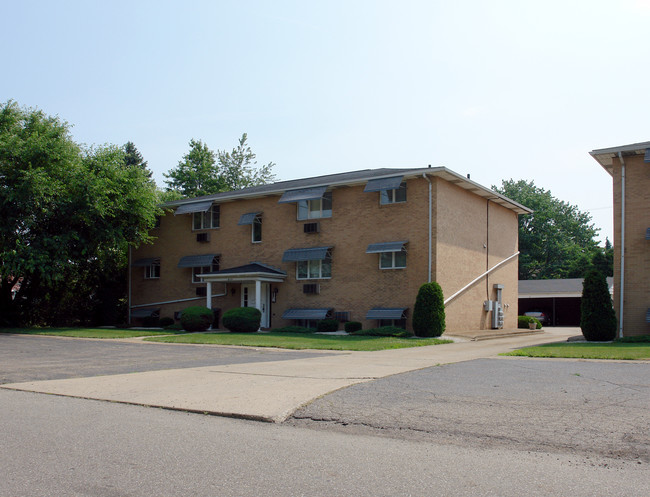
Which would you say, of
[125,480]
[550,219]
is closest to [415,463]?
[125,480]

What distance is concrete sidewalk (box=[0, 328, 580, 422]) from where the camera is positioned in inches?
314

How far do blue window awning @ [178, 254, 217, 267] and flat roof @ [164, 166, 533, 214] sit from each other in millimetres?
2861

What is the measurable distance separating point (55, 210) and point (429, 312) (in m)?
17.5

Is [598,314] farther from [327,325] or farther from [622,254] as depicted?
[327,325]

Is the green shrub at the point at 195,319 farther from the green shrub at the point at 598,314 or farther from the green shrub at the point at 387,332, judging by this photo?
the green shrub at the point at 598,314

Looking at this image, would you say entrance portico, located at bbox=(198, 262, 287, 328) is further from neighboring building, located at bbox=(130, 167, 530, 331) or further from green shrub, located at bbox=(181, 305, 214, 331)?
green shrub, located at bbox=(181, 305, 214, 331)

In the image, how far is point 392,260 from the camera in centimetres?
2572

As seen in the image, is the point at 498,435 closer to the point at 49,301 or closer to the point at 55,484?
the point at 55,484

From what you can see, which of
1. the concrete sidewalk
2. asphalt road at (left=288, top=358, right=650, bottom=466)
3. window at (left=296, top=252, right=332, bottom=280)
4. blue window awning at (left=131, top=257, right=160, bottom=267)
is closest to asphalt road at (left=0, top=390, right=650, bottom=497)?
asphalt road at (left=288, top=358, right=650, bottom=466)

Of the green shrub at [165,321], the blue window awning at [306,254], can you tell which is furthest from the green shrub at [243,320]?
the green shrub at [165,321]

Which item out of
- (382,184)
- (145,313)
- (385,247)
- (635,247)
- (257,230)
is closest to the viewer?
(635,247)

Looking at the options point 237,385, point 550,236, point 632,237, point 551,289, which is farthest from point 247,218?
point 550,236

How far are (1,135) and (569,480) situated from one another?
27.7 metres

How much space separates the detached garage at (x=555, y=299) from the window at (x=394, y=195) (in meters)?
21.0
